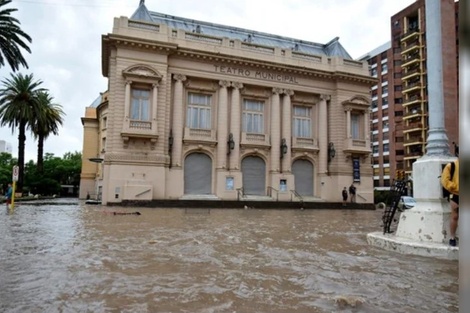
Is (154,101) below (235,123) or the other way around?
the other way around

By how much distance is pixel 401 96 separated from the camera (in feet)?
223

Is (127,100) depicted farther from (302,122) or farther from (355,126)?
(355,126)

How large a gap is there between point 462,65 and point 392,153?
72684mm

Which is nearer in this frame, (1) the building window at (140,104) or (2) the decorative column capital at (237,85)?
(1) the building window at (140,104)

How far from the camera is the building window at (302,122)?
30281 millimetres

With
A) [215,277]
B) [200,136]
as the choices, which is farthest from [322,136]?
[215,277]

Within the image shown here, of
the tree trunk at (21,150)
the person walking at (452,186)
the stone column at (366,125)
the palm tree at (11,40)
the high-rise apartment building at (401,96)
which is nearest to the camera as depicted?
the person walking at (452,186)

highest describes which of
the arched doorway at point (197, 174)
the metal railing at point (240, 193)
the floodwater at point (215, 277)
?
the arched doorway at point (197, 174)

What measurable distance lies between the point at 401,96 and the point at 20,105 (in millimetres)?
61436

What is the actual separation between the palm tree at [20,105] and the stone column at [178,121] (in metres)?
16.5

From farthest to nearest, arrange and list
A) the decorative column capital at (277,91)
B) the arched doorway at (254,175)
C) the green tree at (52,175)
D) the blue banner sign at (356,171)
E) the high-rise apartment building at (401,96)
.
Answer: the high-rise apartment building at (401,96), the green tree at (52,175), the blue banner sign at (356,171), the decorative column capital at (277,91), the arched doorway at (254,175)

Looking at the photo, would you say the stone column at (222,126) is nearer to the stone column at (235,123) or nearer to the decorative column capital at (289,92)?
the stone column at (235,123)

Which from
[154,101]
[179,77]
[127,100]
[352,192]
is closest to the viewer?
[127,100]

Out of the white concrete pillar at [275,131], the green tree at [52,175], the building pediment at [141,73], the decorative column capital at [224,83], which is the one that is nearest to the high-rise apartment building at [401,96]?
the white concrete pillar at [275,131]
